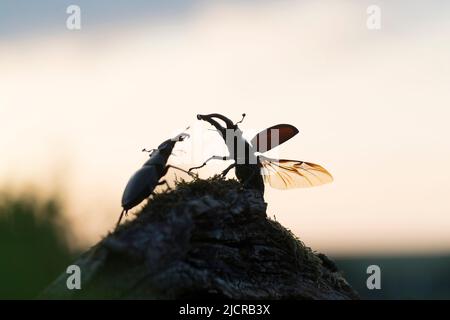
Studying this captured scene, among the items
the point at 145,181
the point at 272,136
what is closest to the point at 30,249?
the point at 145,181

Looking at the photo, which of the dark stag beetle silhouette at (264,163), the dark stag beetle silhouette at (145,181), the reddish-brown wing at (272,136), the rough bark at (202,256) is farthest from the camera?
the reddish-brown wing at (272,136)

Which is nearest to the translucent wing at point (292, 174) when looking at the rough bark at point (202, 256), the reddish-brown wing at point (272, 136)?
the reddish-brown wing at point (272, 136)

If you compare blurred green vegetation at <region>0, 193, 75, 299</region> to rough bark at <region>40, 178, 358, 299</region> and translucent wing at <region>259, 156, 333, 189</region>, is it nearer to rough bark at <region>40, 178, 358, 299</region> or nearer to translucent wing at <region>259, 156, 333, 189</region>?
rough bark at <region>40, 178, 358, 299</region>

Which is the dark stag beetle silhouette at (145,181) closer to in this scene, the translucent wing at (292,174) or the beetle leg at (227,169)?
the beetle leg at (227,169)

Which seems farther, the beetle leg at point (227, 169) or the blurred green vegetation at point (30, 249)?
the beetle leg at point (227, 169)

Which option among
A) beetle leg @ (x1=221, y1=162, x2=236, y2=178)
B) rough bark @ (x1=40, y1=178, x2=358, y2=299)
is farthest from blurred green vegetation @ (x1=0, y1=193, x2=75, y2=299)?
beetle leg @ (x1=221, y1=162, x2=236, y2=178)

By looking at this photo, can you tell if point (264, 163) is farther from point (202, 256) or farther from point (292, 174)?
point (202, 256)
